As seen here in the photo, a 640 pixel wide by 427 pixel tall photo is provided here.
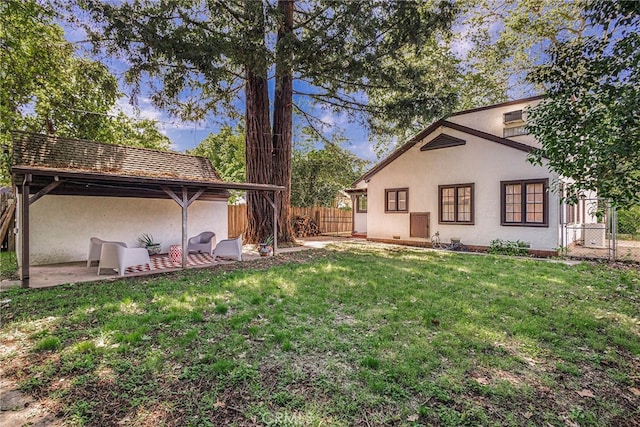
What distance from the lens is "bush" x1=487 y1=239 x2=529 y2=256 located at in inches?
403

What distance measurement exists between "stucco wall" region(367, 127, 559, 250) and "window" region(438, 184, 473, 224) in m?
0.20

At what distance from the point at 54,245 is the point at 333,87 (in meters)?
9.81

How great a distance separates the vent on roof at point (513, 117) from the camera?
37.3ft

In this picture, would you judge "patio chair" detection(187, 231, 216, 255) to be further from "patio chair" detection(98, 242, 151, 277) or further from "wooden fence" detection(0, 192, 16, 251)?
"wooden fence" detection(0, 192, 16, 251)

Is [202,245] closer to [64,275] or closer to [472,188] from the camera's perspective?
[64,275]

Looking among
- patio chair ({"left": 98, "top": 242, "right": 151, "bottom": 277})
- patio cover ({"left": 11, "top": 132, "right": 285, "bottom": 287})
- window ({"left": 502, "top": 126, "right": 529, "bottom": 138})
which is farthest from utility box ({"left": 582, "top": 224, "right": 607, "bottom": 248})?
patio chair ({"left": 98, "top": 242, "right": 151, "bottom": 277})

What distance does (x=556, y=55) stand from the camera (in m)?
4.07

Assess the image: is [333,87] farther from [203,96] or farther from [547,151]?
[547,151]

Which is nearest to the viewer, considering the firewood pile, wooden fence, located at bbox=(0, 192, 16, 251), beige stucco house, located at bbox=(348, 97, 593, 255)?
beige stucco house, located at bbox=(348, 97, 593, 255)

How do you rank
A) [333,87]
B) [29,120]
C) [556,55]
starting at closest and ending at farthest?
[556,55] → [333,87] → [29,120]

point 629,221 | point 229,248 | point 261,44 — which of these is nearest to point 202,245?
point 229,248

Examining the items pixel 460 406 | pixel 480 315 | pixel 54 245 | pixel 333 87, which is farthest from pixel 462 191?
pixel 54 245

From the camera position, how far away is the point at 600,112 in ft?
11.0

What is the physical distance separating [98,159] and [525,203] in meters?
14.3
